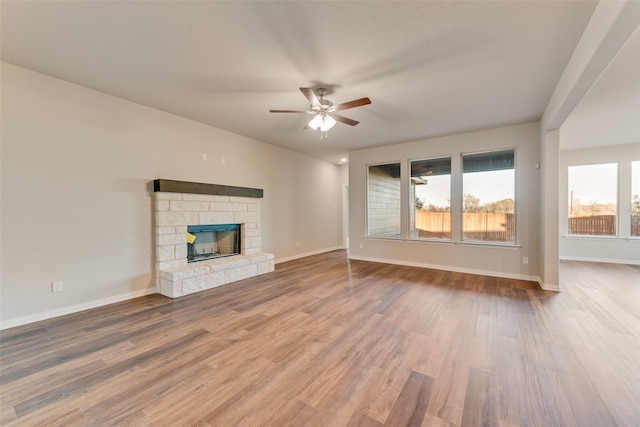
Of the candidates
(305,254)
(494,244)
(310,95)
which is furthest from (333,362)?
(305,254)

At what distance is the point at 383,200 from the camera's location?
625 centimetres

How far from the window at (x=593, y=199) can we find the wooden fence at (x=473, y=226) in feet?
10.4

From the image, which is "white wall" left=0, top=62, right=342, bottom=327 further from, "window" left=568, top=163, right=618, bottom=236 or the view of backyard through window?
"window" left=568, top=163, right=618, bottom=236

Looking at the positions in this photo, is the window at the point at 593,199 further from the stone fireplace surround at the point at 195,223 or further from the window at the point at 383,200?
the stone fireplace surround at the point at 195,223

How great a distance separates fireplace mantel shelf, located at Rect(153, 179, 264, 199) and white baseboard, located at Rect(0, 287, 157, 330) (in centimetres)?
154

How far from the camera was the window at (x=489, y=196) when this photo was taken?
4766 mm

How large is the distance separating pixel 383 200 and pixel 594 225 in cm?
502

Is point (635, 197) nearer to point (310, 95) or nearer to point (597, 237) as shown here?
point (597, 237)

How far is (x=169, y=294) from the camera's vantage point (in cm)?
369

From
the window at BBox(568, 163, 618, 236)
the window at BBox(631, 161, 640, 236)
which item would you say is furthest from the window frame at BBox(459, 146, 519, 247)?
the window at BBox(631, 161, 640, 236)

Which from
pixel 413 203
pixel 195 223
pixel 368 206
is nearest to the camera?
pixel 195 223

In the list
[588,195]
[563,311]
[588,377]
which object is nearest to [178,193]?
[588,377]

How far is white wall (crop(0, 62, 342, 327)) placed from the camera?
2.79m

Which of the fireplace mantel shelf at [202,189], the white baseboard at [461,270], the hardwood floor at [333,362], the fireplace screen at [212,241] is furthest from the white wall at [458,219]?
the fireplace screen at [212,241]
